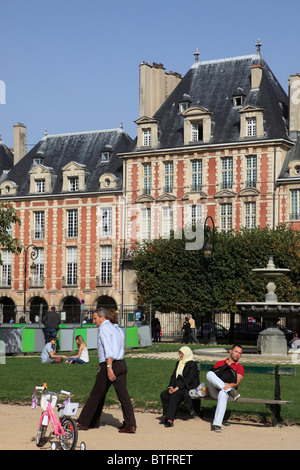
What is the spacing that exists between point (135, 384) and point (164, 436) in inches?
236

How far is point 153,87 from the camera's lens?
56.5m

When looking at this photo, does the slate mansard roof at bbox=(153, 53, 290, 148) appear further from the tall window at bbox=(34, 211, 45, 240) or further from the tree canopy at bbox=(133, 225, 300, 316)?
the tall window at bbox=(34, 211, 45, 240)

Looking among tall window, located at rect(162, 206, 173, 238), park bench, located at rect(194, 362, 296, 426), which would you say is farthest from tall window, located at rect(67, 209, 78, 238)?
park bench, located at rect(194, 362, 296, 426)

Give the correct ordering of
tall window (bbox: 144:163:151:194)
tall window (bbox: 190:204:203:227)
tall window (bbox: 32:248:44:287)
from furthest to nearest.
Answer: tall window (bbox: 32:248:44:287)
tall window (bbox: 144:163:151:194)
tall window (bbox: 190:204:203:227)

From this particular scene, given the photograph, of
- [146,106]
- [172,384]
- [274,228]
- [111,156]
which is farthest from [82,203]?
[172,384]

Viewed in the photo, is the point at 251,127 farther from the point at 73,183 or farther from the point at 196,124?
the point at 73,183

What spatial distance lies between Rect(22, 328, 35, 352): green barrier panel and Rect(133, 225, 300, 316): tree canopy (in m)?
14.0

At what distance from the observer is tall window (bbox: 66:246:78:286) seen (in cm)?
5653

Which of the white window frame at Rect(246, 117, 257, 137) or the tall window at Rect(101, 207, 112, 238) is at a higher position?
the white window frame at Rect(246, 117, 257, 137)

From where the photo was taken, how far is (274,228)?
1949 inches

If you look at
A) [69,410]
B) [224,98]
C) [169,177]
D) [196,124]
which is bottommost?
[69,410]

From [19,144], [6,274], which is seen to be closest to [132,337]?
[6,274]

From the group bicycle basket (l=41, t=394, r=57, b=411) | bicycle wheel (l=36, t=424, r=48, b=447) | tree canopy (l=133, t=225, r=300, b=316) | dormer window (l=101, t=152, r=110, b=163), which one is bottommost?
bicycle wheel (l=36, t=424, r=48, b=447)
